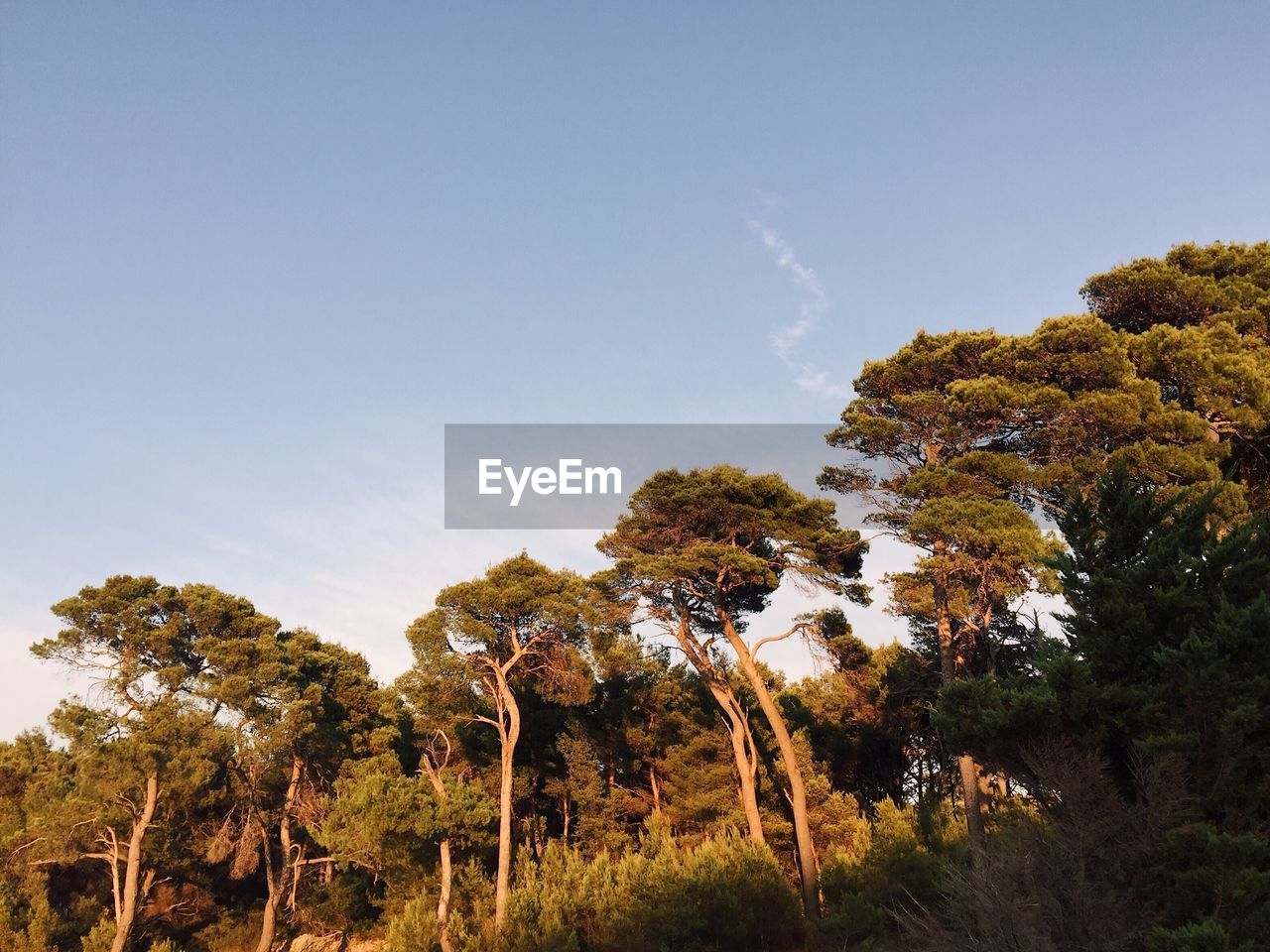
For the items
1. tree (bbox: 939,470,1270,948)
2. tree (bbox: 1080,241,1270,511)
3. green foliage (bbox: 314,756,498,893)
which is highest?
tree (bbox: 1080,241,1270,511)

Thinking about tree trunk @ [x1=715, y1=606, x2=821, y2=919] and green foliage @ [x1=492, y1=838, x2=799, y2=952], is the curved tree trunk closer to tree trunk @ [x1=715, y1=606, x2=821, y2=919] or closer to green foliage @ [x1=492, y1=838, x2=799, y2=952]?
green foliage @ [x1=492, y1=838, x2=799, y2=952]

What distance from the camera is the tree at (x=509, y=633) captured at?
86.5ft

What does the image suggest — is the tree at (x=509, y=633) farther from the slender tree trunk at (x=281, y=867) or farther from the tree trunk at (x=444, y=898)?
the slender tree trunk at (x=281, y=867)

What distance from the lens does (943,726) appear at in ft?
40.8

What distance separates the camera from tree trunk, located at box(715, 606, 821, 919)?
761 inches

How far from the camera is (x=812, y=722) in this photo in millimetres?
36625

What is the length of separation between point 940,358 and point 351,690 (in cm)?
2658

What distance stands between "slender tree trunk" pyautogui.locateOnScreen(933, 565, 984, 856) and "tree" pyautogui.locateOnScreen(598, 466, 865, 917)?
9.62 ft

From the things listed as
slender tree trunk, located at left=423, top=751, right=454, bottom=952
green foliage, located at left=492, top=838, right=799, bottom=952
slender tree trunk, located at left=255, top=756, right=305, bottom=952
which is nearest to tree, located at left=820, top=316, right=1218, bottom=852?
green foliage, located at left=492, top=838, right=799, bottom=952

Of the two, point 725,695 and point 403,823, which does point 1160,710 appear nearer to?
point 725,695

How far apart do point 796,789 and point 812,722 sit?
16.6 m

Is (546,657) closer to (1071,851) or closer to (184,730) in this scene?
(184,730)

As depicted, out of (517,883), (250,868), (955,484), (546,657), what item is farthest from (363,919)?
(955,484)

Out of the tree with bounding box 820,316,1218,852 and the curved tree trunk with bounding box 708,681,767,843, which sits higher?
the tree with bounding box 820,316,1218,852
